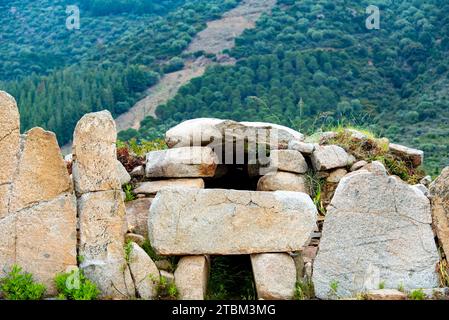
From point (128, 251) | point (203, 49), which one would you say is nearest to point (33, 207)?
point (128, 251)

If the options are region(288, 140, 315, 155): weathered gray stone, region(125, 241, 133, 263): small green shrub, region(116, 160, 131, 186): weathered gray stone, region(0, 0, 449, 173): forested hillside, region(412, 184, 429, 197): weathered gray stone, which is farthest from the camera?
region(0, 0, 449, 173): forested hillside

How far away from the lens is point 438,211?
11953 millimetres

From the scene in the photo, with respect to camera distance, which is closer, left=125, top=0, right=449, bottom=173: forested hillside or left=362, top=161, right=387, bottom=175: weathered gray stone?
left=362, top=161, right=387, bottom=175: weathered gray stone

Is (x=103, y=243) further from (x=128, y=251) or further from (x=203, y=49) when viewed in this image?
(x=203, y=49)

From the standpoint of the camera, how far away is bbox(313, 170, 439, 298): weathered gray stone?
1167cm

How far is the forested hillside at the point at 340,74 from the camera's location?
34500 millimetres

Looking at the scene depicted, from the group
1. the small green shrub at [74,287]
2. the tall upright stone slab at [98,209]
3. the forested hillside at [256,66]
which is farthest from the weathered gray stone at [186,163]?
the forested hillside at [256,66]

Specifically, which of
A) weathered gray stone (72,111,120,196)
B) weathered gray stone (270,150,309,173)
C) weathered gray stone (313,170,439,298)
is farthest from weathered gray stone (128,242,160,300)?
weathered gray stone (270,150,309,173)

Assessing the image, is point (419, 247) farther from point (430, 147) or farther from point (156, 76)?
point (156, 76)

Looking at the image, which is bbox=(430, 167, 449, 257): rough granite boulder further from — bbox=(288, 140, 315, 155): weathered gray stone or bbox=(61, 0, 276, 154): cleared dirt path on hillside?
bbox=(61, 0, 276, 154): cleared dirt path on hillside

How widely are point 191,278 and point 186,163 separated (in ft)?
6.83

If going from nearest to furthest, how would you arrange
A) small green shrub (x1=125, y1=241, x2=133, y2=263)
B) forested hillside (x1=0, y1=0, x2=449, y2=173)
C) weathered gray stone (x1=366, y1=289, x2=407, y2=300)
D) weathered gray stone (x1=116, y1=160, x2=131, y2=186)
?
weathered gray stone (x1=366, y1=289, x2=407, y2=300), small green shrub (x1=125, y1=241, x2=133, y2=263), weathered gray stone (x1=116, y1=160, x2=131, y2=186), forested hillside (x1=0, y1=0, x2=449, y2=173)

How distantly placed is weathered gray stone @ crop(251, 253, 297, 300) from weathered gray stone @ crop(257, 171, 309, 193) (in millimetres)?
1603

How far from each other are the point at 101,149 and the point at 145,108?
101 feet
